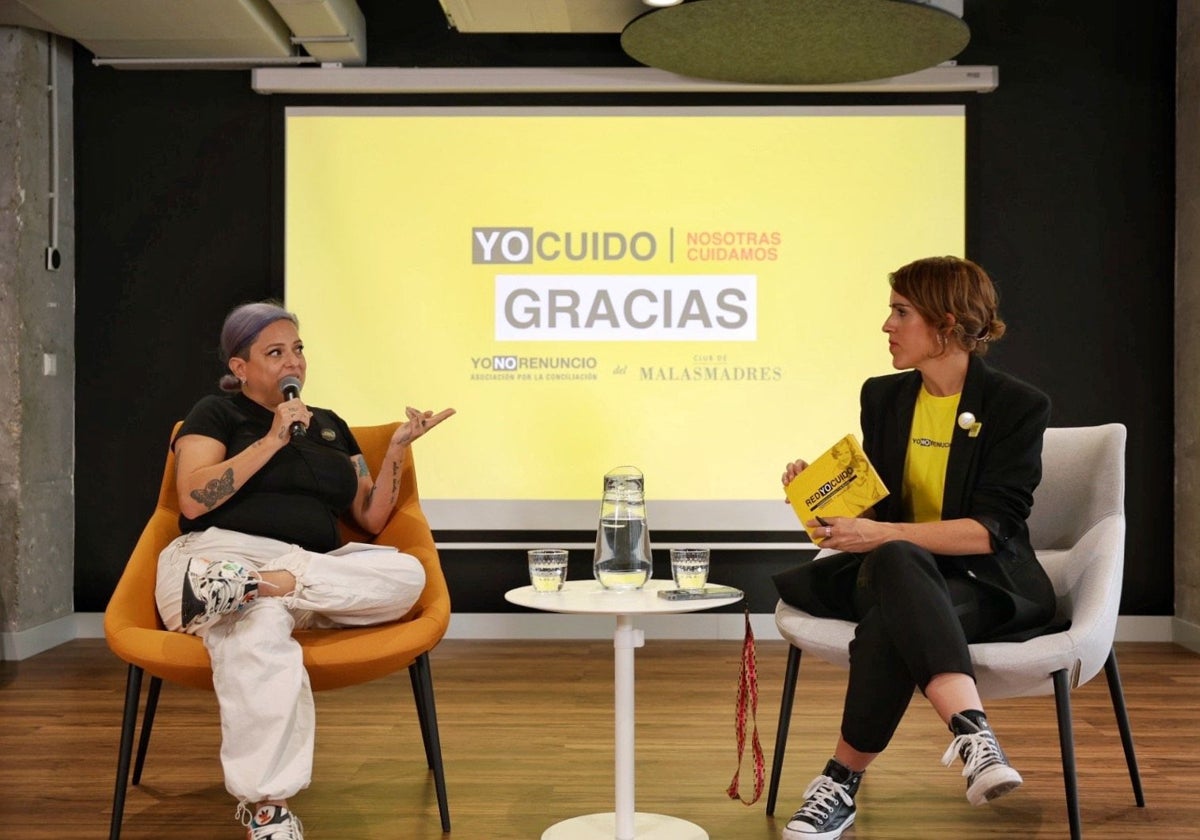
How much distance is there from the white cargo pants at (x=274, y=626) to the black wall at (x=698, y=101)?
2559 mm

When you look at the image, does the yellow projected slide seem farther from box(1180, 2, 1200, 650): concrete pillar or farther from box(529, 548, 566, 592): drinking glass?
box(529, 548, 566, 592): drinking glass

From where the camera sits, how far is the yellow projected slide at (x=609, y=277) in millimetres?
5191

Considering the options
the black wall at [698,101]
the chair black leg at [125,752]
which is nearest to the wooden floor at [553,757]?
the chair black leg at [125,752]

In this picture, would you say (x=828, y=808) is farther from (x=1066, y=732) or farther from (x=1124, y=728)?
(x=1124, y=728)

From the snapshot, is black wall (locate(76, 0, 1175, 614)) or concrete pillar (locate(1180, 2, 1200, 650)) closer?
concrete pillar (locate(1180, 2, 1200, 650))

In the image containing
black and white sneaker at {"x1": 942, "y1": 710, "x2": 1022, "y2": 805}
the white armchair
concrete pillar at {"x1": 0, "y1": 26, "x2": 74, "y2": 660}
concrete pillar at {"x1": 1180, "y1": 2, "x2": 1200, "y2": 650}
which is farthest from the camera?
concrete pillar at {"x1": 1180, "y1": 2, "x2": 1200, "y2": 650}

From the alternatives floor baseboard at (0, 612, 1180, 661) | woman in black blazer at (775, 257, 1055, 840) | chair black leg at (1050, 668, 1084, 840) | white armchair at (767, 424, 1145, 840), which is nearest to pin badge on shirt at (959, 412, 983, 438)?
woman in black blazer at (775, 257, 1055, 840)

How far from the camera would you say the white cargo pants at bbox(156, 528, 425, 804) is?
2.38m

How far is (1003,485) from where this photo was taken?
2637 mm

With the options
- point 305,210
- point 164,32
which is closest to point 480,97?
point 305,210

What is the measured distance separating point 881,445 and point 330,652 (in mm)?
1345

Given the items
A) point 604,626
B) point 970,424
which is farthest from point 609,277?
point 970,424

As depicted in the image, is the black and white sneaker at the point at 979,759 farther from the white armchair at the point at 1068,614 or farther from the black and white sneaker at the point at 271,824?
the black and white sneaker at the point at 271,824

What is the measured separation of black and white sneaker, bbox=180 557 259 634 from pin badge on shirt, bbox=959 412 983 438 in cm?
155
